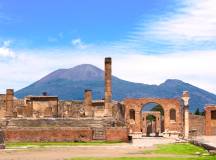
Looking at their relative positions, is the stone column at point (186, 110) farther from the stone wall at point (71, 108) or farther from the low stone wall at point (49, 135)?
the low stone wall at point (49, 135)

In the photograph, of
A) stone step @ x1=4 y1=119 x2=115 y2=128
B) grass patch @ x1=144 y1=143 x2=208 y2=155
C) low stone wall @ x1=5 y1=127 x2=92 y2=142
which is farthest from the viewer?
stone step @ x1=4 y1=119 x2=115 y2=128

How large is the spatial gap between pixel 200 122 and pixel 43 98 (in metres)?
21.2

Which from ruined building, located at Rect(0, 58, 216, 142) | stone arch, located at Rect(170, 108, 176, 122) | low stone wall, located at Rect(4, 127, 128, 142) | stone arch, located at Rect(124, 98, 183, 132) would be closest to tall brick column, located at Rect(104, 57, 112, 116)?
ruined building, located at Rect(0, 58, 216, 142)

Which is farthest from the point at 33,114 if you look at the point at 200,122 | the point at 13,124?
the point at 200,122

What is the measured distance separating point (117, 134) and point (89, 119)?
4.23 m

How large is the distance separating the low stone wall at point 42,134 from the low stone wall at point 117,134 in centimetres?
184

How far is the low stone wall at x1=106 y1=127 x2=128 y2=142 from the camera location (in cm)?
4219

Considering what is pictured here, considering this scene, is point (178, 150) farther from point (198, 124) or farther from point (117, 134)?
point (198, 124)

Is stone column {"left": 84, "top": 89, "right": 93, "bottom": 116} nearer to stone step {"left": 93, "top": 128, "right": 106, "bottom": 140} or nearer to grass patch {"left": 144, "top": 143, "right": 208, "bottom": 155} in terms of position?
stone step {"left": 93, "top": 128, "right": 106, "bottom": 140}

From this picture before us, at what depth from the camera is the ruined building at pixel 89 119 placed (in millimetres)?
41844

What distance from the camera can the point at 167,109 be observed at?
69.6m

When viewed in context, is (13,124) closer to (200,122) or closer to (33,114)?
(33,114)

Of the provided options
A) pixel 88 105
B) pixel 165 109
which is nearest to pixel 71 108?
pixel 88 105

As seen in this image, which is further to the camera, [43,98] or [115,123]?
[43,98]
